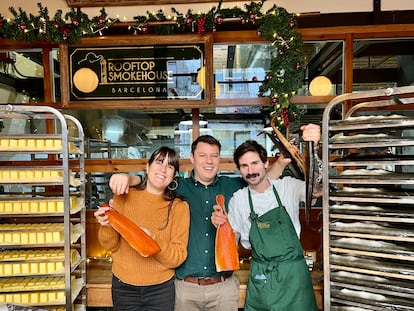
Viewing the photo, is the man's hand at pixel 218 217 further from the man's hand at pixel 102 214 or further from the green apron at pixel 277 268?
the man's hand at pixel 102 214

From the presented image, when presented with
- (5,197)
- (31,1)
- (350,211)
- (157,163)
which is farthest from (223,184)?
(31,1)

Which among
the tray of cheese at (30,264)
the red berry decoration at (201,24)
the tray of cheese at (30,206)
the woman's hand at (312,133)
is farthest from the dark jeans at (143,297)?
the red berry decoration at (201,24)

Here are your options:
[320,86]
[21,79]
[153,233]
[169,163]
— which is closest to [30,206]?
[153,233]

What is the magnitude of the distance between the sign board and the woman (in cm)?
140

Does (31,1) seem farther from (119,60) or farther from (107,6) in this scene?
(119,60)

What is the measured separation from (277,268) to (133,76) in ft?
7.62

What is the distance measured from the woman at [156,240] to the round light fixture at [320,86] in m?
2.08

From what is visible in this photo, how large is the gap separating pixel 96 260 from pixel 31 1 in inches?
110

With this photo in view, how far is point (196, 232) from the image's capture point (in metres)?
2.48

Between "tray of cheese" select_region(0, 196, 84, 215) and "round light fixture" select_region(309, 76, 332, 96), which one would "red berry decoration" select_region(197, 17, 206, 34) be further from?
"tray of cheese" select_region(0, 196, 84, 215)

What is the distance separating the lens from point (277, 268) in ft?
7.68

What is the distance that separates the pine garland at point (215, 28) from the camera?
10.5 feet

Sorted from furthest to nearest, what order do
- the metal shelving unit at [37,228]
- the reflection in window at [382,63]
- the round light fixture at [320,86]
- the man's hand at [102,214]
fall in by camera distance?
the reflection in window at [382,63] < the round light fixture at [320,86] < the metal shelving unit at [37,228] < the man's hand at [102,214]

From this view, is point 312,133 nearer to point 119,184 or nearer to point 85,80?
point 119,184
